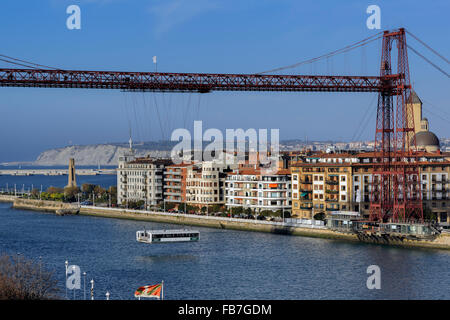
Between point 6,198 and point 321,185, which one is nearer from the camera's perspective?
point 321,185

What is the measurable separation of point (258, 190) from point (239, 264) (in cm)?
1850

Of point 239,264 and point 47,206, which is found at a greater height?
point 239,264

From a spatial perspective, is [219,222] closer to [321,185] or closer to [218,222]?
[218,222]

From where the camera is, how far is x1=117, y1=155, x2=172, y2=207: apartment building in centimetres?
5428

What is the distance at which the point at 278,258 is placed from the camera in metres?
28.8

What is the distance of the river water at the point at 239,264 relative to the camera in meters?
22.2

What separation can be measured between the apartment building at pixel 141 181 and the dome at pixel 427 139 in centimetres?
1803

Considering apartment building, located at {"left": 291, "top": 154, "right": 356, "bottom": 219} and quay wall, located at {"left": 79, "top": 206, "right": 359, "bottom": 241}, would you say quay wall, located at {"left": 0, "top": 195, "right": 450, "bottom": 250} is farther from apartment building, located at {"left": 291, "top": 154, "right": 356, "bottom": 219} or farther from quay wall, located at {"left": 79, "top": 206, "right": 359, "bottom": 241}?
apartment building, located at {"left": 291, "top": 154, "right": 356, "bottom": 219}

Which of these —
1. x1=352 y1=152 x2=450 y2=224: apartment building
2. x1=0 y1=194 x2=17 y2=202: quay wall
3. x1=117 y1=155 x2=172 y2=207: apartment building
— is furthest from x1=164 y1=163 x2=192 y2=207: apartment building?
x1=0 y1=194 x2=17 y2=202: quay wall

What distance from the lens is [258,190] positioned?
45.6m

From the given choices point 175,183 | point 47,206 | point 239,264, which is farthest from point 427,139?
point 47,206

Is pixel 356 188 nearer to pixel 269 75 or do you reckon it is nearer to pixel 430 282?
pixel 269 75

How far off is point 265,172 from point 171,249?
584 inches
